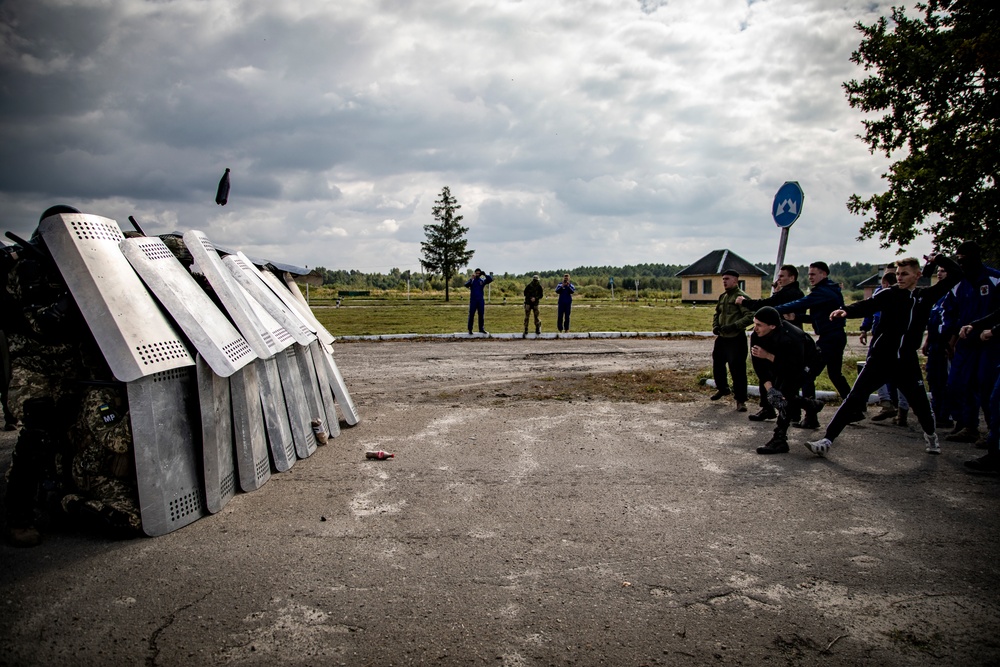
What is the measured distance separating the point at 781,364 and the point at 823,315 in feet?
6.20

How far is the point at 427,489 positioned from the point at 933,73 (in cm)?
1402

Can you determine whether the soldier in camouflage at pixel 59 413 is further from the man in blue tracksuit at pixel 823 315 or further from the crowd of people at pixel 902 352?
the man in blue tracksuit at pixel 823 315

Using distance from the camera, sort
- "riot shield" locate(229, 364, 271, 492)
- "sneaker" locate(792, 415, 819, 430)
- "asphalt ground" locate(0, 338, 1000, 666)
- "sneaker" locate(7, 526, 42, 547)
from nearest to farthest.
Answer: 1. "asphalt ground" locate(0, 338, 1000, 666)
2. "sneaker" locate(7, 526, 42, 547)
3. "riot shield" locate(229, 364, 271, 492)
4. "sneaker" locate(792, 415, 819, 430)

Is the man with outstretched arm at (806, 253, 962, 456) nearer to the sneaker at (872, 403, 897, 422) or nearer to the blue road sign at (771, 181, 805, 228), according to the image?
the sneaker at (872, 403, 897, 422)

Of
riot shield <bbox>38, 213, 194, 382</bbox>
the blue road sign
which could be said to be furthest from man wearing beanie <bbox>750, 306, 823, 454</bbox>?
riot shield <bbox>38, 213, 194, 382</bbox>

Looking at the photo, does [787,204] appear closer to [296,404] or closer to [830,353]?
[830,353]

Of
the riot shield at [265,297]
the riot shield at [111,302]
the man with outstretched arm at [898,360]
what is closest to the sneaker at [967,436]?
the man with outstretched arm at [898,360]

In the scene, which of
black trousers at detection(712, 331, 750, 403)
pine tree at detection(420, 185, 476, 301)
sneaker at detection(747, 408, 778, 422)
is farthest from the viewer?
pine tree at detection(420, 185, 476, 301)

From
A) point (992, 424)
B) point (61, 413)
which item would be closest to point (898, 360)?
point (992, 424)

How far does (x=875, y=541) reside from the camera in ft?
13.3

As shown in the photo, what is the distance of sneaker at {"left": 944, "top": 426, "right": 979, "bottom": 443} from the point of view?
6.66 meters

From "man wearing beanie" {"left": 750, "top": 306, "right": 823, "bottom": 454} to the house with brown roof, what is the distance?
49441mm

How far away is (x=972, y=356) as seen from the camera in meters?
6.75

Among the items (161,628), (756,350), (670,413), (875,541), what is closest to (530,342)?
(670,413)
